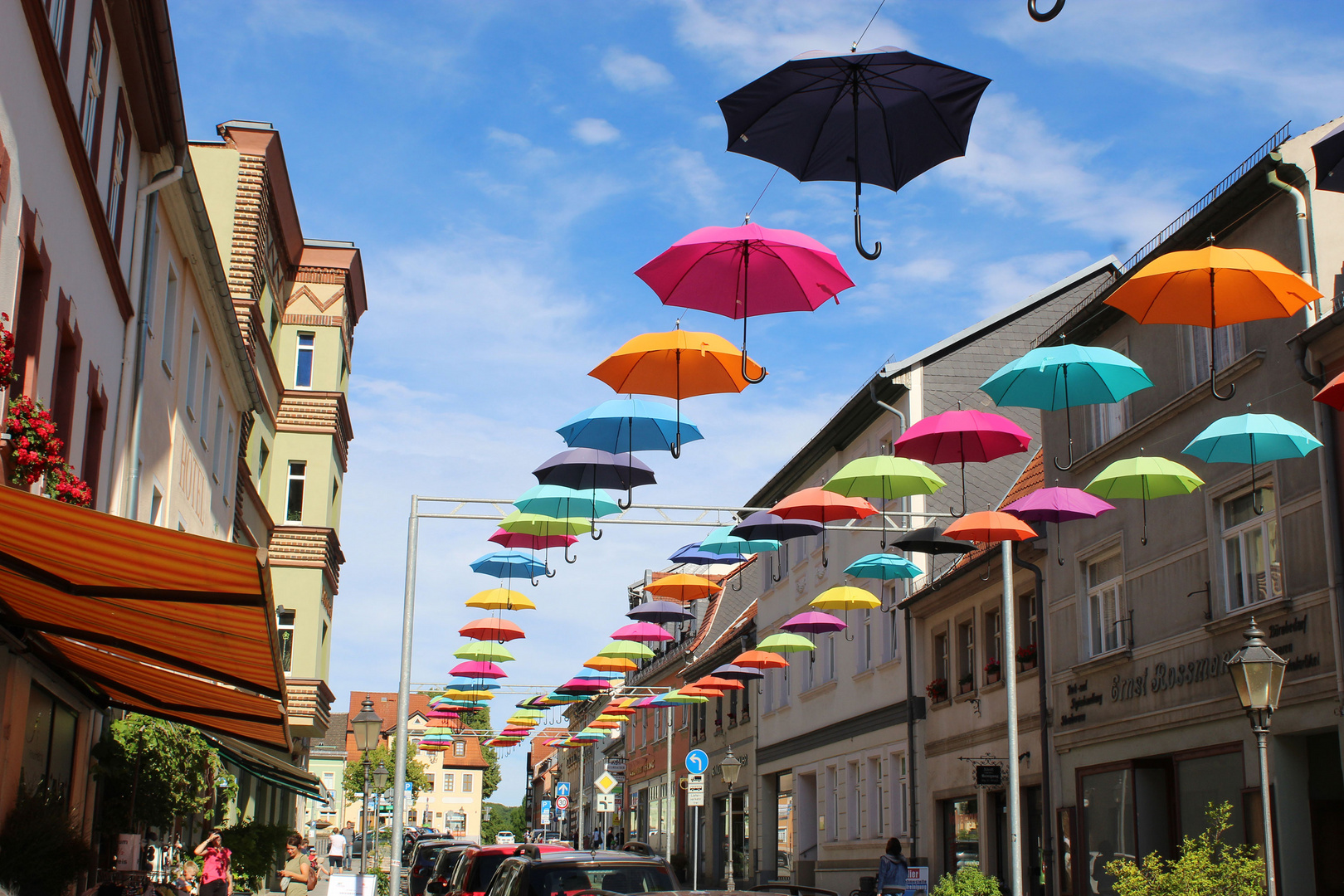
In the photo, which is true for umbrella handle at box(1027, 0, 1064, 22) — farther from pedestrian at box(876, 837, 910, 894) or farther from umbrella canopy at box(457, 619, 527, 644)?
umbrella canopy at box(457, 619, 527, 644)

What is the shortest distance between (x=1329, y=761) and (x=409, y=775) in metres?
71.9

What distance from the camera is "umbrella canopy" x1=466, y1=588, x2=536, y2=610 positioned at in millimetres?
33625

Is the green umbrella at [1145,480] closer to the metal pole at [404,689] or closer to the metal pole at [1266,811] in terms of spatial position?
the metal pole at [1266,811]

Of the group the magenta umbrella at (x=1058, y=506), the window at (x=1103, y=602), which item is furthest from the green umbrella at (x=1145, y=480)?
the window at (x=1103, y=602)

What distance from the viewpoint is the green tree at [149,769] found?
15906 mm

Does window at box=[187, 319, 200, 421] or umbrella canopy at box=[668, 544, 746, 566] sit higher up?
window at box=[187, 319, 200, 421]

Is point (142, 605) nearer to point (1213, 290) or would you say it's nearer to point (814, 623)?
point (1213, 290)

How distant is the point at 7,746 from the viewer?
11625 millimetres

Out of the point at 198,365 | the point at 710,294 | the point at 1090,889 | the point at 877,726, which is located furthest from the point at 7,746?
the point at 877,726

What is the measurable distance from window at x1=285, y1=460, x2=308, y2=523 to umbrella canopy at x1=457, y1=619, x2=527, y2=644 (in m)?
5.39

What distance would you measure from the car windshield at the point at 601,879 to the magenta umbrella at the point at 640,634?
23487mm

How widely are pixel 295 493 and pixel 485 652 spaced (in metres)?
7.52

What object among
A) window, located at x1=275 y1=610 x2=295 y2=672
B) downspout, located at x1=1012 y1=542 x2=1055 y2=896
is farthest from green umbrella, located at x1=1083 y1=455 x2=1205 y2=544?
window, located at x1=275 y1=610 x2=295 y2=672

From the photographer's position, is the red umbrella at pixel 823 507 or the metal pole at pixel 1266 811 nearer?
the metal pole at pixel 1266 811
